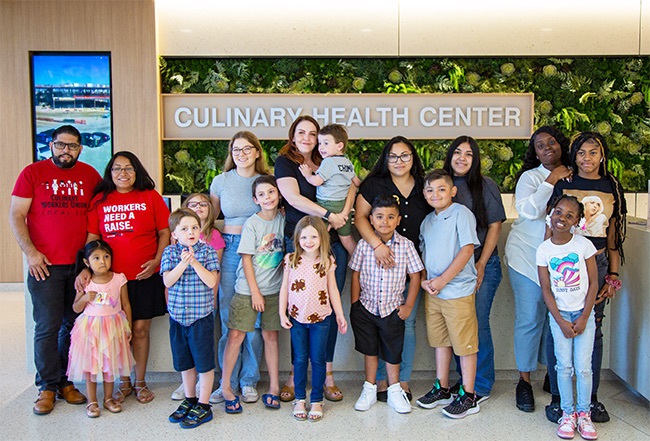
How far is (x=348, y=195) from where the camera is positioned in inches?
122

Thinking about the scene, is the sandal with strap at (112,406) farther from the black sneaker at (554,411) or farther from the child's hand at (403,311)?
the black sneaker at (554,411)

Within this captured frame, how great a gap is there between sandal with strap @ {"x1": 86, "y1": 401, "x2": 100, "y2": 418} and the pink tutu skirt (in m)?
0.13

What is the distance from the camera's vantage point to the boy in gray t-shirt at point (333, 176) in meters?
3.02

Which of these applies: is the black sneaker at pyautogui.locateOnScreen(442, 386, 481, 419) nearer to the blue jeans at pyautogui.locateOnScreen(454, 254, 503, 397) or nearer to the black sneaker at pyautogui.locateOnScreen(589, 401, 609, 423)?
the blue jeans at pyautogui.locateOnScreen(454, 254, 503, 397)

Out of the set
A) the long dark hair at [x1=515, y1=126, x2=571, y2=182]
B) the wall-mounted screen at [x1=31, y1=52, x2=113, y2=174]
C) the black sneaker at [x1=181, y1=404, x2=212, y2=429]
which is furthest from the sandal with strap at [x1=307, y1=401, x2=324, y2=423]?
the wall-mounted screen at [x1=31, y1=52, x2=113, y2=174]

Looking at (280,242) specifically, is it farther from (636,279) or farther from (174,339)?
(636,279)

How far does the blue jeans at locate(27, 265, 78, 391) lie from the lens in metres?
3.07

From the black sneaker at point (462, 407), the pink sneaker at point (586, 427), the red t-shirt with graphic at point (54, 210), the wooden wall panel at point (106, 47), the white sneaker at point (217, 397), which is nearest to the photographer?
the pink sneaker at point (586, 427)

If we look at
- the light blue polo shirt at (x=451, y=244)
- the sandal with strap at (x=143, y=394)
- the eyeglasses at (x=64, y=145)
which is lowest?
the sandal with strap at (x=143, y=394)

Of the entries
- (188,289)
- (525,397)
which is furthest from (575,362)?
(188,289)

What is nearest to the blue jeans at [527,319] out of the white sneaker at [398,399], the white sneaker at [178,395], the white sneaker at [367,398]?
the white sneaker at [398,399]

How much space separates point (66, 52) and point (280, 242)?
4102mm

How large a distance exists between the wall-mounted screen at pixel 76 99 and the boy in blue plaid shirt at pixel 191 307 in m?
3.49

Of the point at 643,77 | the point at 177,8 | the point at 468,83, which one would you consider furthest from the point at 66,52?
the point at 643,77
